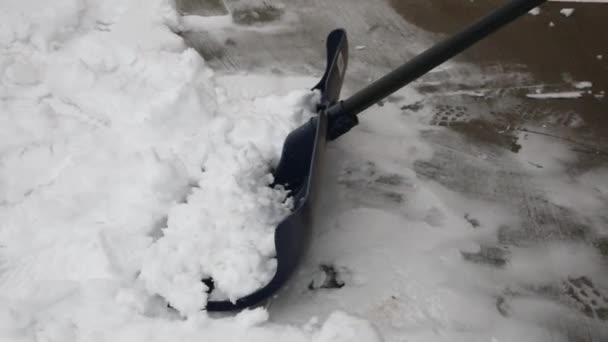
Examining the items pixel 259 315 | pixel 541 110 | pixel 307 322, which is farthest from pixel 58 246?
pixel 541 110

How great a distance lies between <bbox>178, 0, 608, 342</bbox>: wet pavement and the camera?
1.91 metres

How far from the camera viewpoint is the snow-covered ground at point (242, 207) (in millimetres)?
1604

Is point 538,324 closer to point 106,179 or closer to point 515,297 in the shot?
point 515,297

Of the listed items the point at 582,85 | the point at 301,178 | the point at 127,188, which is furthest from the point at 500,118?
the point at 127,188

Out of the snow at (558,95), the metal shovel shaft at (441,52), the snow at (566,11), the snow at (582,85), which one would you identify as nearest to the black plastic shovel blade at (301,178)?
the metal shovel shaft at (441,52)

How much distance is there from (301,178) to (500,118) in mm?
1137

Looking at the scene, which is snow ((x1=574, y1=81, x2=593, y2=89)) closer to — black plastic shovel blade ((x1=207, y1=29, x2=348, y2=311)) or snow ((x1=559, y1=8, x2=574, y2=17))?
snow ((x1=559, y1=8, x2=574, y2=17))

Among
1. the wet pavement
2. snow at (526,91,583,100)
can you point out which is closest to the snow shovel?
the wet pavement

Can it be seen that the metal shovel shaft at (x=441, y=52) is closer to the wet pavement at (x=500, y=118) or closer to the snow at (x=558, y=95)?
the wet pavement at (x=500, y=118)

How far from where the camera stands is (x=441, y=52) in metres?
1.61

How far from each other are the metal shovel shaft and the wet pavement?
1.66 feet

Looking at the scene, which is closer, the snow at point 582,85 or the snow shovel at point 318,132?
the snow shovel at point 318,132

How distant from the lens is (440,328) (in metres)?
1.72

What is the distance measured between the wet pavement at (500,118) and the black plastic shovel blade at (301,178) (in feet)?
0.62
